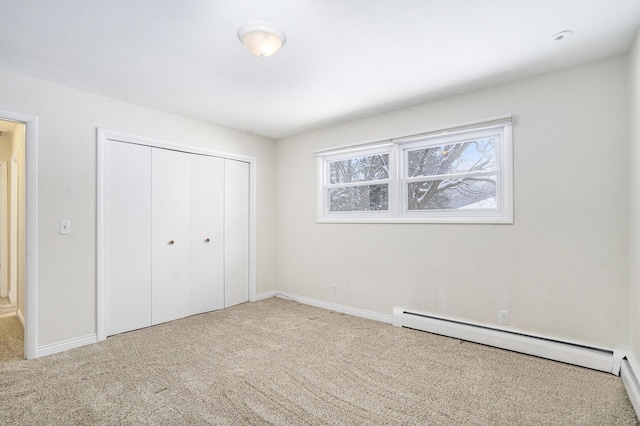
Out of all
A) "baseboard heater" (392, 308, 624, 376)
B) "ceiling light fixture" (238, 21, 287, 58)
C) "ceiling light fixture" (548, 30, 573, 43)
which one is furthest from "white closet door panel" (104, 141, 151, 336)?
"ceiling light fixture" (548, 30, 573, 43)

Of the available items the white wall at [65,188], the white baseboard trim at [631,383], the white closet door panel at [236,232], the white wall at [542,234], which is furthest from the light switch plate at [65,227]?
the white baseboard trim at [631,383]

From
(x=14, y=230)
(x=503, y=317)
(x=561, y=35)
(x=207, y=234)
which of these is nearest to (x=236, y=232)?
(x=207, y=234)

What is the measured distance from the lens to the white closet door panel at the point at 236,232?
13.6 ft

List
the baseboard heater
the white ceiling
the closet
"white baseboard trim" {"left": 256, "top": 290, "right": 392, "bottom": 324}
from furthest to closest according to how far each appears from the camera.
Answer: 1. "white baseboard trim" {"left": 256, "top": 290, "right": 392, "bottom": 324}
2. the closet
3. the baseboard heater
4. the white ceiling

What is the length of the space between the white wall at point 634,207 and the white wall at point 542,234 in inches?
3.2

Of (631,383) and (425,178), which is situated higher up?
(425,178)

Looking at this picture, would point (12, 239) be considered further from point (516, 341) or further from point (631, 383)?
point (631, 383)

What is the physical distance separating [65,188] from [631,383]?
4.61 meters

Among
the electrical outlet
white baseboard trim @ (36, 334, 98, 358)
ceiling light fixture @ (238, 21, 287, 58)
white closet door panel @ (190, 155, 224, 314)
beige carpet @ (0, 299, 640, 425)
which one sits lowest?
beige carpet @ (0, 299, 640, 425)

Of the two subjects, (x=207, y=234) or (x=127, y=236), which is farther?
(x=207, y=234)

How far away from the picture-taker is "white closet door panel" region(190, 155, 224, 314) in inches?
148

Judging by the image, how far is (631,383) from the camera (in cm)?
196

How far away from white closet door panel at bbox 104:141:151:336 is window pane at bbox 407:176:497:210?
9.75 ft

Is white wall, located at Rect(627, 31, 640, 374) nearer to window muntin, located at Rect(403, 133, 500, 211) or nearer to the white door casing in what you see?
window muntin, located at Rect(403, 133, 500, 211)
